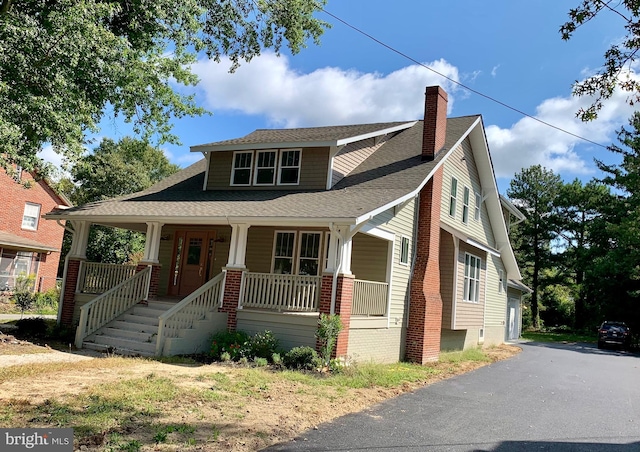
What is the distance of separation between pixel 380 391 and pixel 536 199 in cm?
4411

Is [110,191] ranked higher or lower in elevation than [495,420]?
higher

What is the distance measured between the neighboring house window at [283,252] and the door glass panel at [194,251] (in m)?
2.84

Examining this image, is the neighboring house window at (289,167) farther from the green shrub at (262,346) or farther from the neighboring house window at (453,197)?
the neighboring house window at (453,197)

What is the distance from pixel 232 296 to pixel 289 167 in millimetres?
4858

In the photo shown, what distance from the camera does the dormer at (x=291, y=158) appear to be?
586 inches

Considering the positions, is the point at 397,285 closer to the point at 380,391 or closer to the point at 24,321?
the point at 380,391

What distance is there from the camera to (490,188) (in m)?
20.3

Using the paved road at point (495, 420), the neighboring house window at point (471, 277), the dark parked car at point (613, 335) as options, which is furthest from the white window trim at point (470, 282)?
the dark parked car at point (613, 335)

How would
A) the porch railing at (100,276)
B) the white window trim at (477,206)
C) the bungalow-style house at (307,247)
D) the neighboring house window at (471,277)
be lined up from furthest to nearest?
the white window trim at (477,206), the neighboring house window at (471,277), the porch railing at (100,276), the bungalow-style house at (307,247)

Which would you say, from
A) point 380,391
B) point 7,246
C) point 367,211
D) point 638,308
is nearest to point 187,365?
point 380,391

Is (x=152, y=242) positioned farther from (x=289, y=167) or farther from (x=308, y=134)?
(x=308, y=134)

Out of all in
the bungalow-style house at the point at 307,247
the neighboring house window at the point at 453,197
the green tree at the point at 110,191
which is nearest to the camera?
the bungalow-style house at the point at 307,247

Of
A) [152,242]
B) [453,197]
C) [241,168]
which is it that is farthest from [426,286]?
[152,242]

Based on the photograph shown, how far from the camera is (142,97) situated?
15109mm
